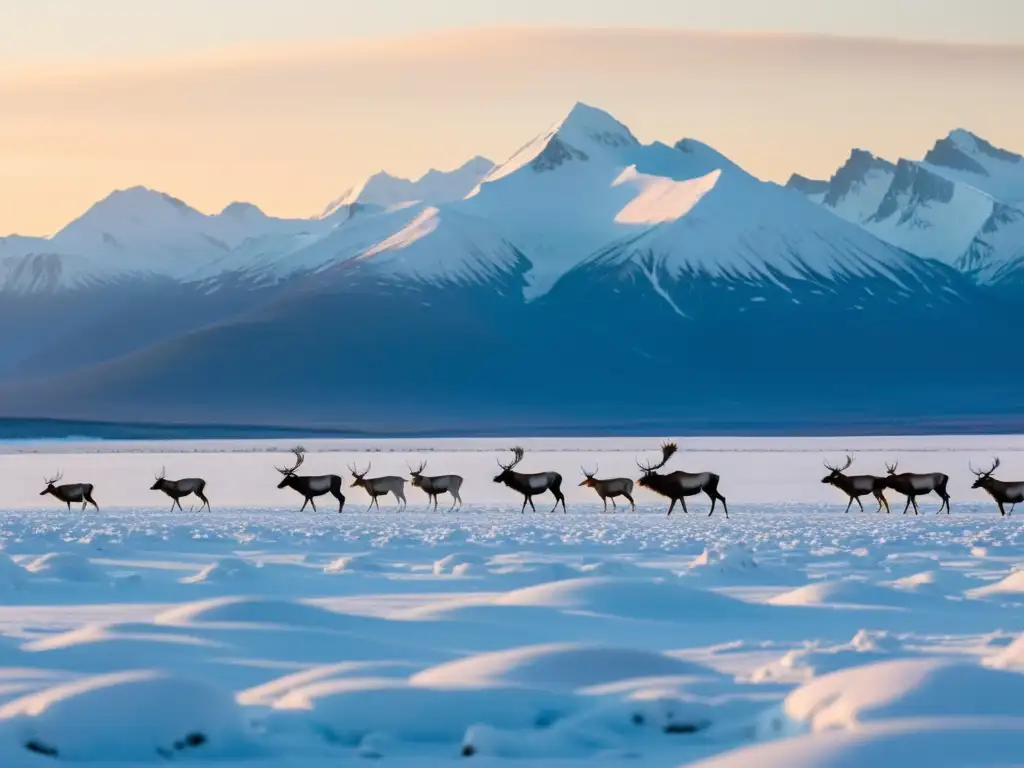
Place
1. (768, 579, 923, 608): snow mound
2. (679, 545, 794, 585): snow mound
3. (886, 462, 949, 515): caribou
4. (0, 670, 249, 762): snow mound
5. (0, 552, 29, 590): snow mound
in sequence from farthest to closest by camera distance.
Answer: (886, 462, 949, 515): caribou, (679, 545, 794, 585): snow mound, (0, 552, 29, 590): snow mound, (768, 579, 923, 608): snow mound, (0, 670, 249, 762): snow mound

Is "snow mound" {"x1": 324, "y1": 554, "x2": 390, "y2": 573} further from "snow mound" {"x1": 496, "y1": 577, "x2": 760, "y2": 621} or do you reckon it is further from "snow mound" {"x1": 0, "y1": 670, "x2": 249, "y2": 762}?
"snow mound" {"x1": 0, "y1": 670, "x2": 249, "y2": 762}

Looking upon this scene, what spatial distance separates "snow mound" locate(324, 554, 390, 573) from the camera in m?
18.4

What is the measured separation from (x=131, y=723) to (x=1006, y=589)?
9471mm

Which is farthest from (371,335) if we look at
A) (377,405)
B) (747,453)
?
(747,453)

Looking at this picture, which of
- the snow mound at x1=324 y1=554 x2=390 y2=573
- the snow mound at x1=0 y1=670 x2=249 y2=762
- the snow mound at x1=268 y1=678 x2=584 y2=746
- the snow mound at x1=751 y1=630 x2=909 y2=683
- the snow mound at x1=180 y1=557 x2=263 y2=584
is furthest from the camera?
the snow mound at x1=324 y1=554 x2=390 y2=573

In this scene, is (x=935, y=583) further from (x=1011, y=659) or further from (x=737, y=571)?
(x=1011, y=659)

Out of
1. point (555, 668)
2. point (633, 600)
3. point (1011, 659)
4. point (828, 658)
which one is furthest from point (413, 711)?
point (633, 600)

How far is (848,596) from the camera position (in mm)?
15172

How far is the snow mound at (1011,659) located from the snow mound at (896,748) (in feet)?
8.26

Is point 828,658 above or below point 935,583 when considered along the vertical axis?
below

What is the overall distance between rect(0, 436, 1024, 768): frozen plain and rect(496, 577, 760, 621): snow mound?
3cm

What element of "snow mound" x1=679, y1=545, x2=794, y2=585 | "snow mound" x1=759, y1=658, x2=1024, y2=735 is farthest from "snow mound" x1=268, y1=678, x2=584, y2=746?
"snow mound" x1=679, y1=545, x2=794, y2=585

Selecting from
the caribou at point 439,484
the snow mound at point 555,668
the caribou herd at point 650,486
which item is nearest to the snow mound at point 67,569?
the snow mound at point 555,668

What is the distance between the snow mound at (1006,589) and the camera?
614 inches
